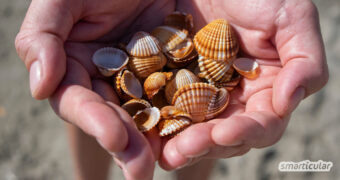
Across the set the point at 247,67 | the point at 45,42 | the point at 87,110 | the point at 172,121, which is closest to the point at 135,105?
the point at 172,121

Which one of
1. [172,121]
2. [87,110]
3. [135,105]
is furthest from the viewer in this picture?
[135,105]

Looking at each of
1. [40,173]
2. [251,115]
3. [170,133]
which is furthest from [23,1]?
[251,115]

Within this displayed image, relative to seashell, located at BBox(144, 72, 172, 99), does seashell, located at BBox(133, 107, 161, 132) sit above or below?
below

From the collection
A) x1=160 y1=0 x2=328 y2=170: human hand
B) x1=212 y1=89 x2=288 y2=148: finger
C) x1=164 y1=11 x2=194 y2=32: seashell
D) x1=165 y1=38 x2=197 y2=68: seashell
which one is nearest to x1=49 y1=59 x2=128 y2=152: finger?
x1=160 y1=0 x2=328 y2=170: human hand

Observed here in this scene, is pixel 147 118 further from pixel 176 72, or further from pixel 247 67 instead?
pixel 247 67

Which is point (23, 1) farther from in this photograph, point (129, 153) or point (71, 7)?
point (129, 153)

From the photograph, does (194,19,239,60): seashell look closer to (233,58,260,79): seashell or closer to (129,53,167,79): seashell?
(233,58,260,79): seashell
